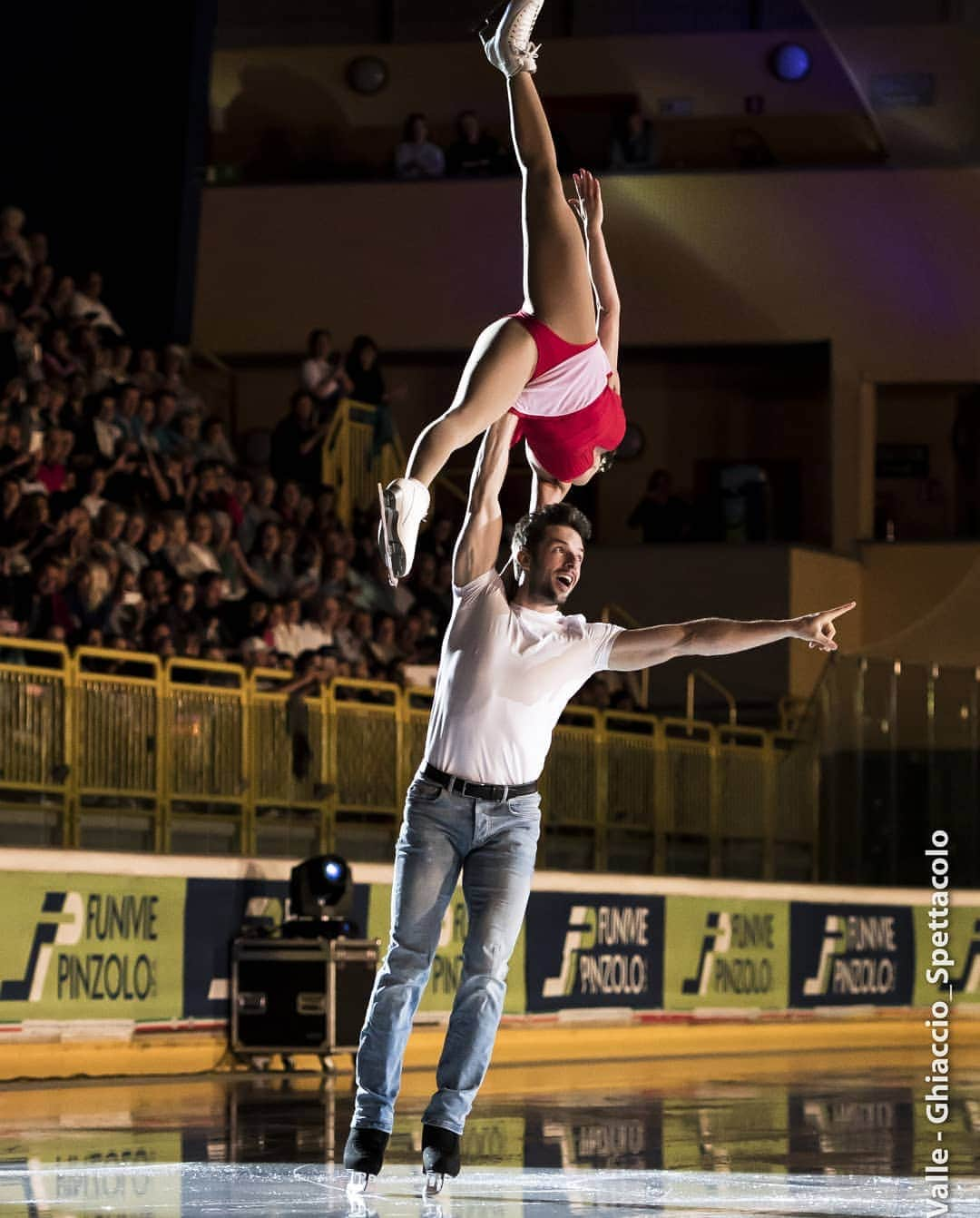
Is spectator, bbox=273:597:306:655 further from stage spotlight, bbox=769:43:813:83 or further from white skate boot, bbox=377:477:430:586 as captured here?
stage spotlight, bbox=769:43:813:83

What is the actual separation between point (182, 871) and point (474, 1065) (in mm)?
6723

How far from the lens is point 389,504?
6.57m

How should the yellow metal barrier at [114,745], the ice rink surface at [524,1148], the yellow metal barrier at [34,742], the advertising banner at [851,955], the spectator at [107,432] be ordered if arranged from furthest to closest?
the advertising banner at [851,955]
the spectator at [107,432]
the yellow metal barrier at [114,745]
the yellow metal barrier at [34,742]
the ice rink surface at [524,1148]

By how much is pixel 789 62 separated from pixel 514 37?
2019 centimetres

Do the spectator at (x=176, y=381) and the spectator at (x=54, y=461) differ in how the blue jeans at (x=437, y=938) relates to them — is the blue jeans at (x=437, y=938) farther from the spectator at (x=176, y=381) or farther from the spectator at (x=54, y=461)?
the spectator at (x=176, y=381)

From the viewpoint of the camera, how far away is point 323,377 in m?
20.0

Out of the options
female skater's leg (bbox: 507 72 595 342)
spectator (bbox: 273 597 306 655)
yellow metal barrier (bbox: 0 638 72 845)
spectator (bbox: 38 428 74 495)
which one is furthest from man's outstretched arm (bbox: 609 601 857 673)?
spectator (bbox: 273 597 306 655)

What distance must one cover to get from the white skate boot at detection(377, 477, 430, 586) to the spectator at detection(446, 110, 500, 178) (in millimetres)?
19246

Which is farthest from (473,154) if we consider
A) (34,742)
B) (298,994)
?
(34,742)

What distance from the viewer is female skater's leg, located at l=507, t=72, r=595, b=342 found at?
7242mm

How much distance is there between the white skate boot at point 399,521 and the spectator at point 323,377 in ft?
43.3

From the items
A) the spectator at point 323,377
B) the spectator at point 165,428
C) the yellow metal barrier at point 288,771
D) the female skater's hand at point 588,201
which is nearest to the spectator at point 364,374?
the spectator at point 323,377

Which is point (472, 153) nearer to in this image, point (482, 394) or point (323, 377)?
point (323, 377)

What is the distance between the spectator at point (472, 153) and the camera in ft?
83.3
